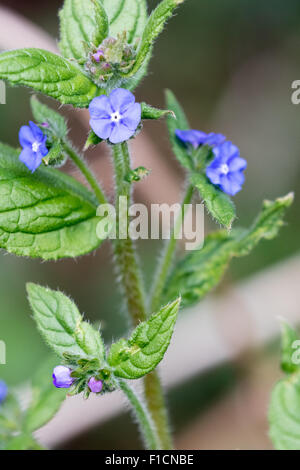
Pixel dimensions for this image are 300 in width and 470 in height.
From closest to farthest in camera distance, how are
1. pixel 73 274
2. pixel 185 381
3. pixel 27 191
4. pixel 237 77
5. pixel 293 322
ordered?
pixel 27 191, pixel 185 381, pixel 293 322, pixel 73 274, pixel 237 77

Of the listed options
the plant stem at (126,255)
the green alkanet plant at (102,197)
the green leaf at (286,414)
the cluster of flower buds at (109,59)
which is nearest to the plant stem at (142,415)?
the green alkanet plant at (102,197)

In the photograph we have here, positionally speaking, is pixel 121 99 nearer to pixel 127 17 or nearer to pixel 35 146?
pixel 35 146

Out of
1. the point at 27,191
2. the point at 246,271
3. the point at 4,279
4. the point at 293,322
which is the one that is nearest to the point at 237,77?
the point at 246,271

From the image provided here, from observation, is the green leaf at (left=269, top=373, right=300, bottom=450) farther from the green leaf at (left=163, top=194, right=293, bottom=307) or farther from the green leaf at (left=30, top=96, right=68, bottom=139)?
the green leaf at (left=30, top=96, right=68, bottom=139)

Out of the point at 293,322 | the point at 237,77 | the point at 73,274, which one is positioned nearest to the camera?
the point at 293,322

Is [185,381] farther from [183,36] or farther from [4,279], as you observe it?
[183,36]
